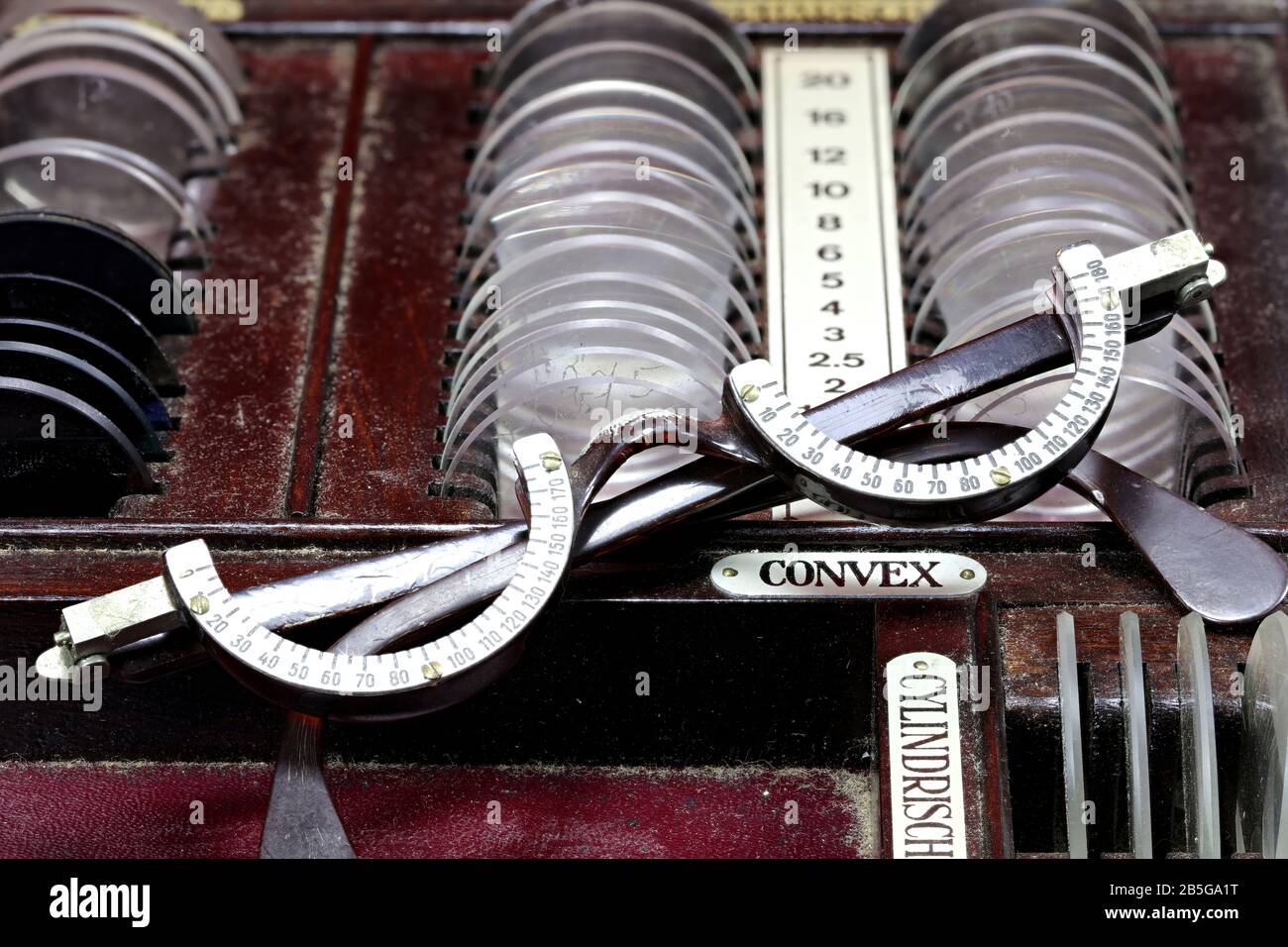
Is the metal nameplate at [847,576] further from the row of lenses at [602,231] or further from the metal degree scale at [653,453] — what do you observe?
the row of lenses at [602,231]

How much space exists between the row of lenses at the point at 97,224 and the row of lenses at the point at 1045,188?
85 centimetres

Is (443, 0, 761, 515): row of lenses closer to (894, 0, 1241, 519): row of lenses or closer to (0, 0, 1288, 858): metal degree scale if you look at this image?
(0, 0, 1288, 858): metal degree scale

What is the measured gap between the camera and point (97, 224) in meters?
2.51

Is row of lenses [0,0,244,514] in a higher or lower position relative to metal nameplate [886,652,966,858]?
higher

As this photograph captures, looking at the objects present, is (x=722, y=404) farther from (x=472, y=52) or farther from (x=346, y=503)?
(x=472, y=52)

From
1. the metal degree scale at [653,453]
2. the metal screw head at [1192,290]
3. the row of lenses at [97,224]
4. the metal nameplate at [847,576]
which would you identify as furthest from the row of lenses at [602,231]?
the metal screw head at [1192,290]

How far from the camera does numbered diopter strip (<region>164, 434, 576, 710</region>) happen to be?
1965 mm

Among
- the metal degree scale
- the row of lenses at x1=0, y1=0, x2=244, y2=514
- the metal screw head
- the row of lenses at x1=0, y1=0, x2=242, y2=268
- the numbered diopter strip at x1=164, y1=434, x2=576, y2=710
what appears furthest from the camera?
the row of lenses at x1=0, y1=0, x2=242, y2=268

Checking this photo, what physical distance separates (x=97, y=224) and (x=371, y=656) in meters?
0.76

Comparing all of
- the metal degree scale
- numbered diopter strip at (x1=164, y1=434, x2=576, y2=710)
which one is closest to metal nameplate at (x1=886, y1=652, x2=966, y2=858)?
the metal degree scale

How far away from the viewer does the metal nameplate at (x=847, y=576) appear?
7.29ft

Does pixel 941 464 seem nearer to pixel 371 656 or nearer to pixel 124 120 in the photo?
pixel 371 656

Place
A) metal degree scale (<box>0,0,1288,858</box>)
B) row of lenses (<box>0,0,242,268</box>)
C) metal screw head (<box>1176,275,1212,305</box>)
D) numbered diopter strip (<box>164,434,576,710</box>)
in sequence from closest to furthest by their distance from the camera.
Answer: numbered diopter strip (<box>164,434,576,710</box>)
metal degree scale (<box>0,0,1288,858</box>)
metal screw head (<box>1176,275,1212,305</box>)
row of lenses (<box>0,0,242,268</box>)
